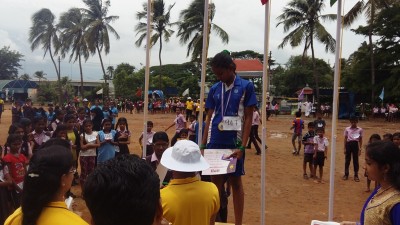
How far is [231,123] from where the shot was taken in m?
3.95

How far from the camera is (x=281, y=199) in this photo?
8.11m

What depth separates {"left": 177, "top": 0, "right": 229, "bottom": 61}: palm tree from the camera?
3516 cm

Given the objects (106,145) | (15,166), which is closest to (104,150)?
(106,145)

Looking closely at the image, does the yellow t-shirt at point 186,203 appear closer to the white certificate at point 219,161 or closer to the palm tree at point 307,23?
the white certificate at point 219,161

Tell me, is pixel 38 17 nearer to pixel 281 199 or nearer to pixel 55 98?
pixel 55 98

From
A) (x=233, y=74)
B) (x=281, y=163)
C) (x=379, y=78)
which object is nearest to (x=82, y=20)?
(x=379, y=78)

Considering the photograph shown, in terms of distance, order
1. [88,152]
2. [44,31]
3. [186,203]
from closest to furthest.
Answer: [186,203], [88,152], [44,31]

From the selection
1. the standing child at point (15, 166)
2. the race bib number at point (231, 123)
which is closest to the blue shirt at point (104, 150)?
the standing child at point (15, 166)

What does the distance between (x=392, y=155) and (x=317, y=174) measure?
8304 millimetres

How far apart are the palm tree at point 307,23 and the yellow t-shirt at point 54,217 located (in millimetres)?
31827

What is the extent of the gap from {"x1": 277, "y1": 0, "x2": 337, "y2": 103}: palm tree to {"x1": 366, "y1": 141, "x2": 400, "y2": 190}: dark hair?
30756 millimetres

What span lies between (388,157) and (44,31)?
1826 inches

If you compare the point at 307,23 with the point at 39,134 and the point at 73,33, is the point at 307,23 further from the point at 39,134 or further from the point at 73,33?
the point at 39,134

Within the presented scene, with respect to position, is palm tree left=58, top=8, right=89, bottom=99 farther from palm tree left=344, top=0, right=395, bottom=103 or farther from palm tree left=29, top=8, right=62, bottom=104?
palm tree left=344, top=0, right=395, bottom=103
